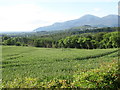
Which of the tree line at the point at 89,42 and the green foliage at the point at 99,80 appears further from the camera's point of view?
the tree line at the point at 89,42

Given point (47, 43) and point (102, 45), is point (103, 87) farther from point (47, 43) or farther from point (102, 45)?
point (47, 43)

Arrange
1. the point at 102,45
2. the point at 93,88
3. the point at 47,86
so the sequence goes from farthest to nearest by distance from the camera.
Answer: the point at 102,45
the point at 47,86
the point at 93,88

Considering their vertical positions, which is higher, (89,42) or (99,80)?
(89,42)

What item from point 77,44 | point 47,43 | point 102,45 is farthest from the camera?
point 47,43

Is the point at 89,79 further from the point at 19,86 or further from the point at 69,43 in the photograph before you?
the point at 69,43

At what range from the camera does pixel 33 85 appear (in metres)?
10.8

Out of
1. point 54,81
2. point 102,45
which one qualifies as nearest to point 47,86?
point 54,81

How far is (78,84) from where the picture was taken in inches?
408

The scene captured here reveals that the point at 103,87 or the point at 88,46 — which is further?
the point at 88,46

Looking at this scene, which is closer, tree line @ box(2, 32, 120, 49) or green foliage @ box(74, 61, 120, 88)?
green foliage @ box(74, 61, 120, 88)

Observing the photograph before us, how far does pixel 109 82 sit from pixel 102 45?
233 ft

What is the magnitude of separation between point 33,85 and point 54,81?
63.8 inches

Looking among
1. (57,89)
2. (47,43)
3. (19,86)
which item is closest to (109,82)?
(57,89)

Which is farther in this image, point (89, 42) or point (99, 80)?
point (89, 42)
